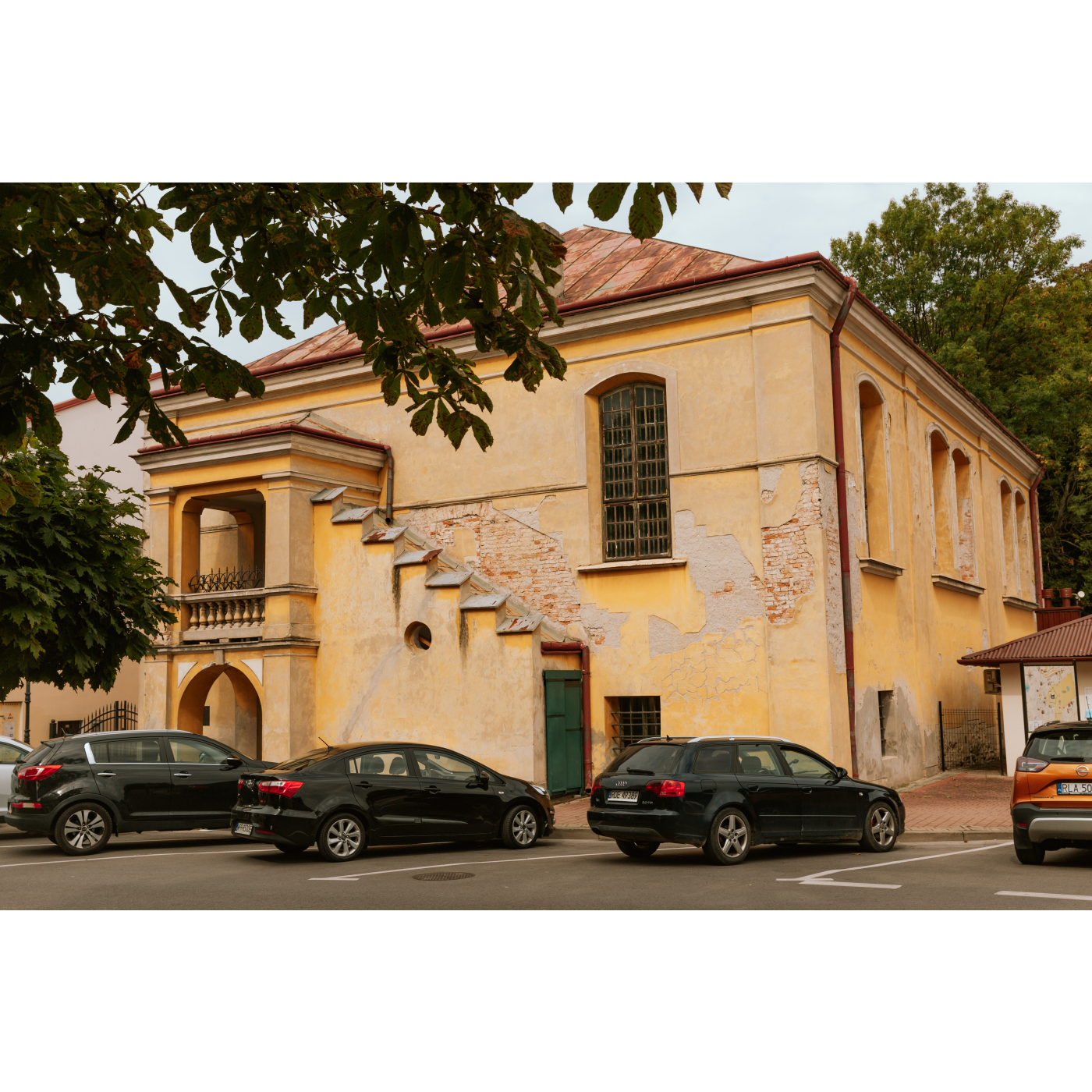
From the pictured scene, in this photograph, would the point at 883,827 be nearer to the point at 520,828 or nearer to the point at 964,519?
the point at 520,828

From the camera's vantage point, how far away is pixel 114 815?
14.3m

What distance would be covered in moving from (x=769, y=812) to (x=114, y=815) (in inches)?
326

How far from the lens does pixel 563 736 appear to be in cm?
1900

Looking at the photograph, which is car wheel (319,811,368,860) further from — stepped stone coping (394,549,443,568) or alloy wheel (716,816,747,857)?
stepped stone coping (394,549,443,568)

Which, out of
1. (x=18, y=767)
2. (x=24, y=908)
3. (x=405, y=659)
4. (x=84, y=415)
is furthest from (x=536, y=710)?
(x=84, y=415)

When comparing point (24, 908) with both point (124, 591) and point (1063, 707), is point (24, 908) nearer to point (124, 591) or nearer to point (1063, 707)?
point (124, 591)

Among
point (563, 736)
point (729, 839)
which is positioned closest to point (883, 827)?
point (729, 839)

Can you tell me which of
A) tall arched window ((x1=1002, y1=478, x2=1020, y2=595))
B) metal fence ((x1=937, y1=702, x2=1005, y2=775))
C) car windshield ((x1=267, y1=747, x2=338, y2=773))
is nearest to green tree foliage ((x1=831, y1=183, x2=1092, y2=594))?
tall arched window ((x1=1002, y1=478, x2=1020, y2=595))

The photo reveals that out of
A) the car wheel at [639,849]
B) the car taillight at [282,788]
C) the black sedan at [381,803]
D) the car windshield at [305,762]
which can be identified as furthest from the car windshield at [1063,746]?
the car taillight at [282,788]

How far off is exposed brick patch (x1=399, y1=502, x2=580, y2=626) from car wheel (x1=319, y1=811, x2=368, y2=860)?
25.5 feet

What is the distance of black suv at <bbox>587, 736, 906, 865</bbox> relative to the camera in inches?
→ 478

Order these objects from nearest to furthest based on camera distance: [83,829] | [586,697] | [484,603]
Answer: [83,829] < [484,603] < [586,697]

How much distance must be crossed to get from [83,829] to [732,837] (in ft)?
26.7

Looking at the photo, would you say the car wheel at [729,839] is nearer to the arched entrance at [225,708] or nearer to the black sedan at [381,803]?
the black sedan at [381,803]
